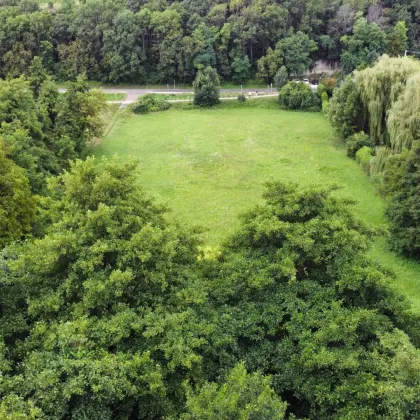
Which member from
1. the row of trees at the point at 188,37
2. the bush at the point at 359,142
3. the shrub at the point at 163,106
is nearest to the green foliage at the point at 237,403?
the bush at the point at 359,142

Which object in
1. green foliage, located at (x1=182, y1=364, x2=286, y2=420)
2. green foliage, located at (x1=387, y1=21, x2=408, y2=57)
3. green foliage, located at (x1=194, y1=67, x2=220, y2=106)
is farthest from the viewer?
green foliage, located at (x1=387, y1=21, x2=408, y2=57)

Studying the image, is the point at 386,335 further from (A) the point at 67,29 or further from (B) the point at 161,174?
(A) the point at 67,29

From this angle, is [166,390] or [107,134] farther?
[107,134]

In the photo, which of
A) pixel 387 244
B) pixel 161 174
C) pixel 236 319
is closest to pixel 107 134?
pixel 161 174

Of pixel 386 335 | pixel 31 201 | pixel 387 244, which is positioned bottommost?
pixel 387 244

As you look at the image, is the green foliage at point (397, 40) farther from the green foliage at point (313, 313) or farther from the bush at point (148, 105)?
the green foliage at point (313, 313)

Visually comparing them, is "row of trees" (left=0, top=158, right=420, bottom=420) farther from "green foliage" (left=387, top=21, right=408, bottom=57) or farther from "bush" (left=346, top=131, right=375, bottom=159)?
"green foliage" (left=387, top=21, right=408, bottom=57)


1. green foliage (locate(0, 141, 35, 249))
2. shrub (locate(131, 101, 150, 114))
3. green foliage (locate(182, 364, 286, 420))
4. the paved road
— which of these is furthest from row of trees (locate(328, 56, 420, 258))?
shrub (locate(131, 101, 150, 114))
